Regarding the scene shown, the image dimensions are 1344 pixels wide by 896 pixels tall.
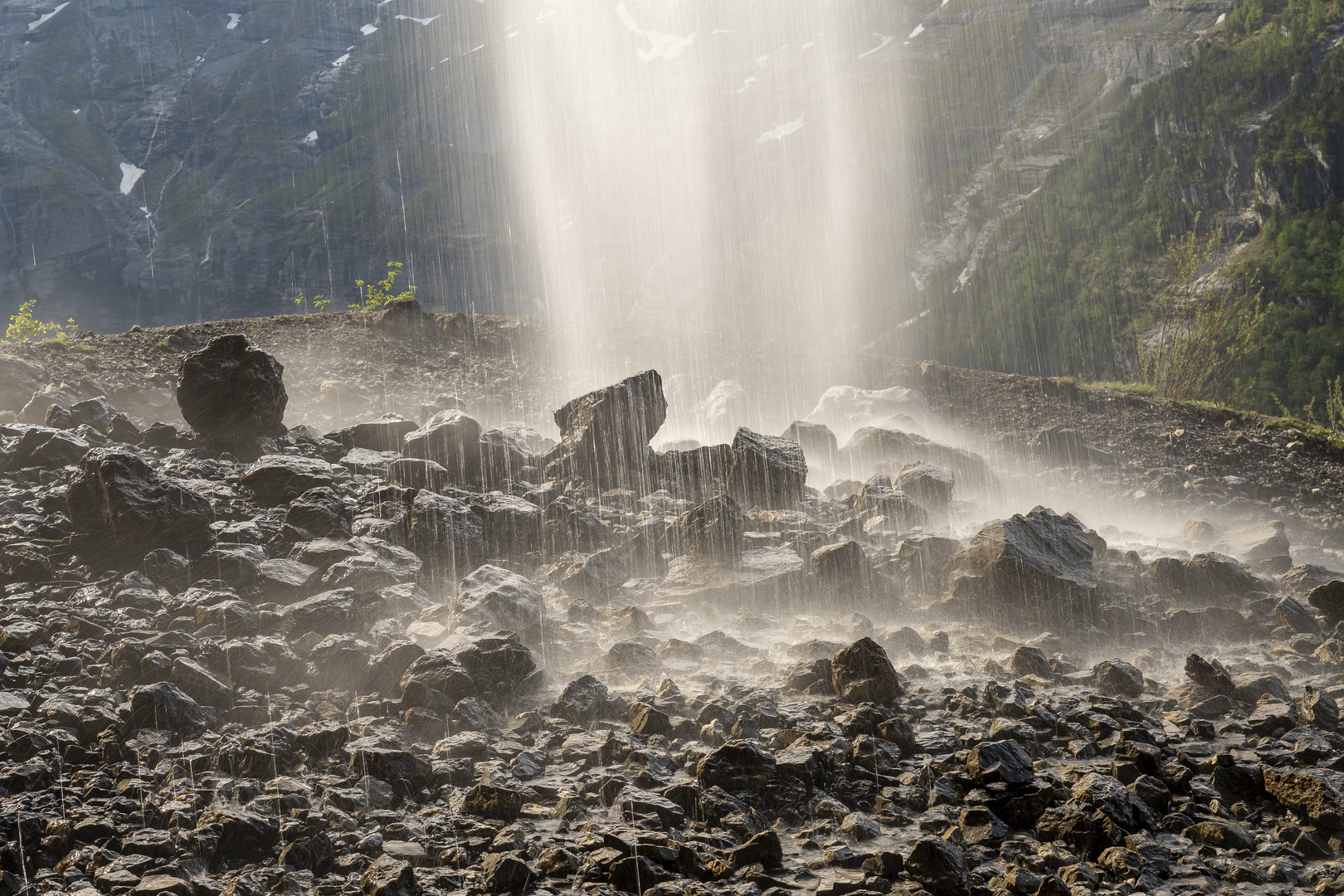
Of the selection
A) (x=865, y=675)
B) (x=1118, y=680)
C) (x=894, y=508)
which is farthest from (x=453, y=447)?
(x=1118, y=680)

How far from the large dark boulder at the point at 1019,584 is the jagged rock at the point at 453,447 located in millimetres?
8715

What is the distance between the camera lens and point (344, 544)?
11.1 metres

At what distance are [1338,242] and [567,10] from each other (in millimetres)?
133290

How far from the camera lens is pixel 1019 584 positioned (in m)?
11.2

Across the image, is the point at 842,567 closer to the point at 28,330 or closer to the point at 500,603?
the point at 500,603

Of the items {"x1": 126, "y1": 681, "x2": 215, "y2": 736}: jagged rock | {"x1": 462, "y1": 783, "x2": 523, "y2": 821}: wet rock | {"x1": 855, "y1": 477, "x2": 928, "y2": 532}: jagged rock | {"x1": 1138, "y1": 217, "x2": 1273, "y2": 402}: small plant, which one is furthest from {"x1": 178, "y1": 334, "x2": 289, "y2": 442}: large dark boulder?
{"x1": 1138, "y1": 217, "x2": 1273, "y2": 402}: small plant

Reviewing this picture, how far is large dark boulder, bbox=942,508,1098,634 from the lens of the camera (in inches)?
435

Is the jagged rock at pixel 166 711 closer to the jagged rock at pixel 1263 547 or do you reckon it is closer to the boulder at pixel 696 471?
the boulder at pixel 696 471

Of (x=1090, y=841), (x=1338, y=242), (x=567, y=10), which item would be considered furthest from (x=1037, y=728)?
(x=567, y=10)

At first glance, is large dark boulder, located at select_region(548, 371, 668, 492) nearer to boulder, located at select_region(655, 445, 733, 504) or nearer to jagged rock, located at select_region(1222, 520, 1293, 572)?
boulder, located at select_region(655, 445, 733, 504)

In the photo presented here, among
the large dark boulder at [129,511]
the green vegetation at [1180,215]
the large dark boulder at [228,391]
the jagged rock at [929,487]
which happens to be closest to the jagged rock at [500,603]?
the large dark boulder at [129,511]

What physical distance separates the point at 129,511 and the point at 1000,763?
35.5ft

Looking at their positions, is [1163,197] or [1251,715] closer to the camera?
[1251,715]

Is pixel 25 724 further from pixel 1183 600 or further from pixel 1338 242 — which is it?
pixel 1338 242
